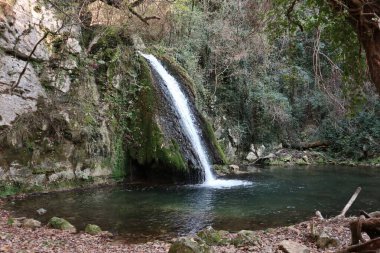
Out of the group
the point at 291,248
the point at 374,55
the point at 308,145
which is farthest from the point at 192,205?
the point at 308,145

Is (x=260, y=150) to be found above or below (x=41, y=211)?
above

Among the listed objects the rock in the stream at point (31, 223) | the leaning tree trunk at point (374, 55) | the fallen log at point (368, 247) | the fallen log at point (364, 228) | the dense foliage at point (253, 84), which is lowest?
the rock in the stream at point (31, 223)

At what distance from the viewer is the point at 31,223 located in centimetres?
798

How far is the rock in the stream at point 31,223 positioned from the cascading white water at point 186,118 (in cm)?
652

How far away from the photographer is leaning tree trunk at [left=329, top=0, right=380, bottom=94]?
429 cm

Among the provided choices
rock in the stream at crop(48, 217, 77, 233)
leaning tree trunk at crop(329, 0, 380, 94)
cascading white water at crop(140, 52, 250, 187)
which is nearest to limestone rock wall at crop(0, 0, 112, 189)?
cascading white water at crop(140, 52, 250, 187)

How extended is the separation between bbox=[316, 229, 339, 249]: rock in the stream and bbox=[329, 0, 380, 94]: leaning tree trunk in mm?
2912

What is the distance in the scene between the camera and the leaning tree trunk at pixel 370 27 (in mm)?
4293

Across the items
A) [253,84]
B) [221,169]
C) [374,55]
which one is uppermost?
[253,84]

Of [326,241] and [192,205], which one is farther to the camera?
[192,205]

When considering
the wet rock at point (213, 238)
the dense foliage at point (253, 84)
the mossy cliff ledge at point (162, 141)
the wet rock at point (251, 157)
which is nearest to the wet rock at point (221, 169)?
the mossy cliff ledge at point (162, 141)

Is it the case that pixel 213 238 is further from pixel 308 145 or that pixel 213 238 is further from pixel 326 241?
pixel 308 145

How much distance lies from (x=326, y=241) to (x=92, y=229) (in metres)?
4.23

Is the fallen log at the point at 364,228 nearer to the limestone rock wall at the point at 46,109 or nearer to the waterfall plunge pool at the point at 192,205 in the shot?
the waterfall plunge pool at the point at 192,205
